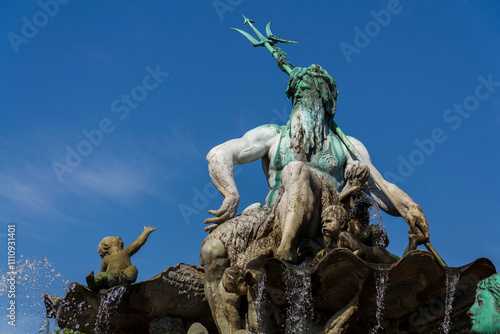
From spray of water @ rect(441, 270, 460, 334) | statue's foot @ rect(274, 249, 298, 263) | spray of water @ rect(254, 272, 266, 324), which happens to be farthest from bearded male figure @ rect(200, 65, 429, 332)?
spray of water @ rect(441, 270, 460, 334)

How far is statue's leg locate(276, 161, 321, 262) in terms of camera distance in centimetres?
753

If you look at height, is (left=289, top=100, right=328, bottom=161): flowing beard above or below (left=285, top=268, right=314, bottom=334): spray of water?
above

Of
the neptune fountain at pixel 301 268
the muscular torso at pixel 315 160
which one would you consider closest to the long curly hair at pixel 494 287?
the neptune fountain at pixel 301 268

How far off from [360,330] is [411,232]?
1.25 metres

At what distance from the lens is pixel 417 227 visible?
8039 mm

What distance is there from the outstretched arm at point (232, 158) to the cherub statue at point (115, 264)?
3.14ft

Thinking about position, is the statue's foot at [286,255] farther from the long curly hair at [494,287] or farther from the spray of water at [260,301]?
the long curly hair at [494,287]

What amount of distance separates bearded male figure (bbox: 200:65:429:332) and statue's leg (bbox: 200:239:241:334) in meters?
0.01

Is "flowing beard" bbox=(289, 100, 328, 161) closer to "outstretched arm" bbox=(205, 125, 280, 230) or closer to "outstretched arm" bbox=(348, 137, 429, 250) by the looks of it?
"outstretched arm" bbox=(205, 125, 280, 230)

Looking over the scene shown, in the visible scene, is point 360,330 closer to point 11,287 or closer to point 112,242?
point 112,242

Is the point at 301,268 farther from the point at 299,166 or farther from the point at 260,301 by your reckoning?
the point at 299,166

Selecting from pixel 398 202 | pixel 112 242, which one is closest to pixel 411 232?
pixel 398 202

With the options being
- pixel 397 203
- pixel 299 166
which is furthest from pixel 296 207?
pixel 397 203

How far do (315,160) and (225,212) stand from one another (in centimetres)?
139
